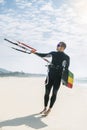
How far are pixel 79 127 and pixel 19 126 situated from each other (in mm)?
1435

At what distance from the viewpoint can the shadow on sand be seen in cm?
728

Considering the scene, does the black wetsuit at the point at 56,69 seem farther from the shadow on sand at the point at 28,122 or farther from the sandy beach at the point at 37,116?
the shadow on sand at the point at 28,122

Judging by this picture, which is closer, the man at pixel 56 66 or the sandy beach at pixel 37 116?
the sandy beach at pixel 37 116

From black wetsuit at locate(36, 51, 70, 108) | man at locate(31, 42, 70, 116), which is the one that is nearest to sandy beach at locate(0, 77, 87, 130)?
man at locate(31, 42, 70, 116)

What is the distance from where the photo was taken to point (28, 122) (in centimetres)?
766

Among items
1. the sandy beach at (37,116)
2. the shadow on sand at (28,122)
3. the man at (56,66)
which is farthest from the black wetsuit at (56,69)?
the shadow on sand at (28,122)

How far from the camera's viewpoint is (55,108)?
986 cm

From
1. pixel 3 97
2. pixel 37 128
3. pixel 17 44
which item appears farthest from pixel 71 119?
pixel 3 97

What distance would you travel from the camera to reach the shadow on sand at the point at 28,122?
7276mm

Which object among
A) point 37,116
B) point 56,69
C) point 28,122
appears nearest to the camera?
point 28,122

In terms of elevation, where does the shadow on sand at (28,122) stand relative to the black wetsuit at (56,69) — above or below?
below

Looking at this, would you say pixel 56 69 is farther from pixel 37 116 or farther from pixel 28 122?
pixel 28 122

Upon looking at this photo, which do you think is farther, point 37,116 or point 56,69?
point 56,69

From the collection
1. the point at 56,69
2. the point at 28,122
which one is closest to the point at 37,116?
the point at 28,122
